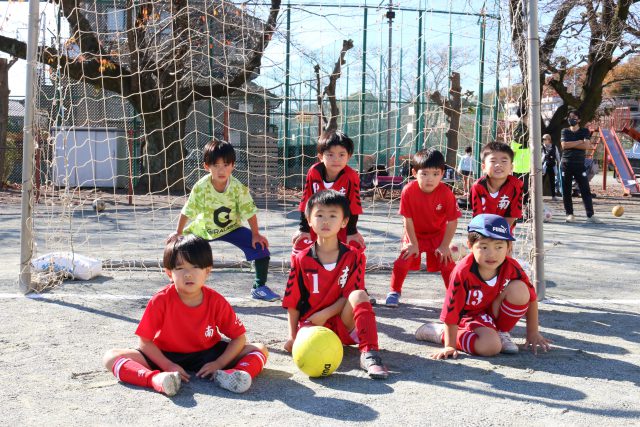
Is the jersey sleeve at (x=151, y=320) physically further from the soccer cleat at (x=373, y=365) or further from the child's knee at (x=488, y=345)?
the child's knee at (x=488, y=345)

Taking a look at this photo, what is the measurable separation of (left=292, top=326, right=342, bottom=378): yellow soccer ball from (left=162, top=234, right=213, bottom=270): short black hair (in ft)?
2.04

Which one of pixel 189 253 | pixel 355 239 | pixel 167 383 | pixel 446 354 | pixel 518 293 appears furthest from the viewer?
pixel 355 239

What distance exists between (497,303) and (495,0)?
3318 mm

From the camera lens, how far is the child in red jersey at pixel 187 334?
3305mm

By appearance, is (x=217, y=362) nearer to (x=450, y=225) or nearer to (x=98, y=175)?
(x=450, y=225)

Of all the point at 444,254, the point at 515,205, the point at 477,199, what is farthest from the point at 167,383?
the point at 515,205

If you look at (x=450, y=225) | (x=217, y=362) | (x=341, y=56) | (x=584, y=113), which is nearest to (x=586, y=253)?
(x=450, y=225)

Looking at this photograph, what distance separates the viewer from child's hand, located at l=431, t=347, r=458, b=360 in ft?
12.2

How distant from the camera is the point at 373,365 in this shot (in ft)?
11.2

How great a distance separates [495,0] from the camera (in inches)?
242

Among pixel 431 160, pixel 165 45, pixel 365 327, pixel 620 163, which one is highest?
pixel 165 45

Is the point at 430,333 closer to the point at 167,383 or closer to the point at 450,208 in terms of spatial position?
the point at 450,208

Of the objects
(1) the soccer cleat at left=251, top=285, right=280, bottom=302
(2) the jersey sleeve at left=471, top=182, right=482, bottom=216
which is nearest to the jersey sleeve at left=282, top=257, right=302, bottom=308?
(1) the soccer cleat at left=251, top=285, right=280, bottom=302

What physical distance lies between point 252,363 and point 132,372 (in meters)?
0.56
